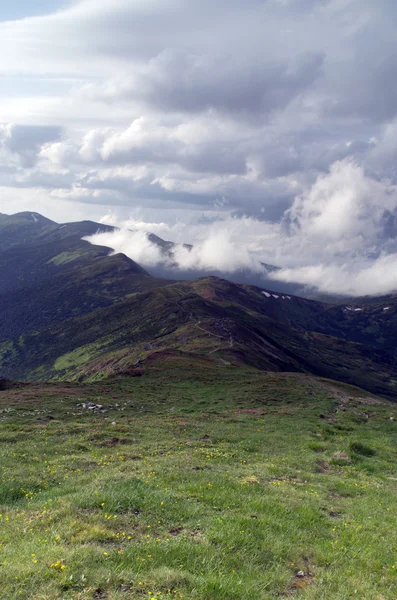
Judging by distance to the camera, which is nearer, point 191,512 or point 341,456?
point 191,512

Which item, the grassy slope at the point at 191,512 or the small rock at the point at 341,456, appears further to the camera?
the small rock at the point at 341,456

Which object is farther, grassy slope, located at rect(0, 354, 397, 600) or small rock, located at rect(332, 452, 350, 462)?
small rock, located at rect(332, 452, 350, 462)

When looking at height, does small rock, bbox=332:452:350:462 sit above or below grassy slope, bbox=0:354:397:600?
below

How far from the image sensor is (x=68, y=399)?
47.7 metres

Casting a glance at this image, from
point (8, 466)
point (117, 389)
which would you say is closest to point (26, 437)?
point (8, 466)

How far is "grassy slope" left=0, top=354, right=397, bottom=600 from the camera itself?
9.54 m

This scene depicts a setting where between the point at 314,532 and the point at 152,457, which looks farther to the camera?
the point at 152,457

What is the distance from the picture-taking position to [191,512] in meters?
13.6

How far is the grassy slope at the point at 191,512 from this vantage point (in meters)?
→ 9.54

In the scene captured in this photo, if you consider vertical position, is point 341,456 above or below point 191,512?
below

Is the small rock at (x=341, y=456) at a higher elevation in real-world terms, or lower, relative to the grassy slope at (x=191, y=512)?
lower

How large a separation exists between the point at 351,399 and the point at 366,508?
45932 mm

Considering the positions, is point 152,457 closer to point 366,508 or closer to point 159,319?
point 366,508

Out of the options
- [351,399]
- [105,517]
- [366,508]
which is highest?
[105,517]
